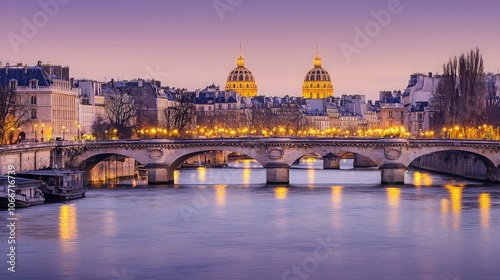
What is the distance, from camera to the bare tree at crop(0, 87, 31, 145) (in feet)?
257

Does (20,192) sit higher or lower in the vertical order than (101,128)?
lower

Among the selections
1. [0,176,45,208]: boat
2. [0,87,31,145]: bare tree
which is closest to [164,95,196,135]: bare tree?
[0,87,31,145]: bare tree

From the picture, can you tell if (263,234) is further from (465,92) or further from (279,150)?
(465,92)

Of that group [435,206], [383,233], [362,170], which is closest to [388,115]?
[362,170]

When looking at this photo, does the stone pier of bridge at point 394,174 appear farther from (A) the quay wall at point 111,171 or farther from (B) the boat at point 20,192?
(B) the boat at point 20,192

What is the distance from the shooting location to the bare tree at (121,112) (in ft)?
357

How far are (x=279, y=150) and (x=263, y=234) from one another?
28.7 metres

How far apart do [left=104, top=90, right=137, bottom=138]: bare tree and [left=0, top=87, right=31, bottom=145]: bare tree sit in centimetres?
1469

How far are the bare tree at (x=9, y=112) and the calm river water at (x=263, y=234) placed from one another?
8681 millimetres

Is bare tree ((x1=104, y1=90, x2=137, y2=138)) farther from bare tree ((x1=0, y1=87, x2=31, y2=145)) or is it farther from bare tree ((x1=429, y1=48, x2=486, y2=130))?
bare tree ((x1=429, y1=48, x2=486, y2=130))

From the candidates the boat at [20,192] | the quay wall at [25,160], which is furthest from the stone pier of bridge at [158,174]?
the boat at [20,192]

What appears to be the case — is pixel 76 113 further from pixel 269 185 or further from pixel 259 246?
pixel 259 246

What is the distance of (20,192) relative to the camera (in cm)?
5862

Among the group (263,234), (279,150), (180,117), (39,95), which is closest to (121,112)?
(180,117)
